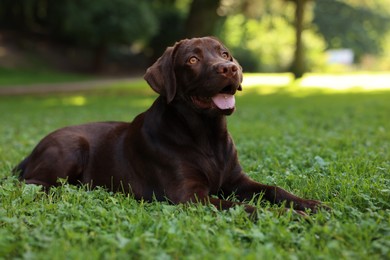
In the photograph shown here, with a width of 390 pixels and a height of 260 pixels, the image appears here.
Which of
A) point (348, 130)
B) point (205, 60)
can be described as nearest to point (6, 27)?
point (348, 130)

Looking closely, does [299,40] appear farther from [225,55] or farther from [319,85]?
[225,55]

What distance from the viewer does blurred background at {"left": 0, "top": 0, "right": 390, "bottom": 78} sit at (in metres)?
28.6

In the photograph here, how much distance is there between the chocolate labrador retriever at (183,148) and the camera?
389 cm

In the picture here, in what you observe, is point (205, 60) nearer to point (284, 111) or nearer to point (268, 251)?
point (268, 251)

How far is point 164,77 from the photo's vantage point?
13.5ft

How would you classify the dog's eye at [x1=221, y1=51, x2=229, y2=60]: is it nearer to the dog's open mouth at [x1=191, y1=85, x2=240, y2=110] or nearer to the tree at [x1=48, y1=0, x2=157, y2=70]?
the dog's open mouth at [x1=191, y1=85, x2=240, y2=110]

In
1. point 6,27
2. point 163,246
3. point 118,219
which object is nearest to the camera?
point 163,246

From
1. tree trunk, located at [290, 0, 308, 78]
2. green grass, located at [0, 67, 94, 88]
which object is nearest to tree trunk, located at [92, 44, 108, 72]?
green grass, located at [0, 67, 94, 88]

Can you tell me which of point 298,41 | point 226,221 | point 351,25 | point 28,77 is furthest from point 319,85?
point 351,25

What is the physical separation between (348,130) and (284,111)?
422 centimetres

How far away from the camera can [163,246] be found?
9.36 feet

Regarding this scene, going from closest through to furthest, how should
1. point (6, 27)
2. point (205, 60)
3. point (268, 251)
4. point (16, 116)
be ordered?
point (268, 251) < point (205, 60) < point (16, 116) < point (6, 27)

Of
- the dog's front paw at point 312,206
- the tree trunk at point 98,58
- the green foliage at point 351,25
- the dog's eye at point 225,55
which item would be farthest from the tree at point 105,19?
the dog's front paw at point 312,206

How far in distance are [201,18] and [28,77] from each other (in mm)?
14610
